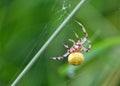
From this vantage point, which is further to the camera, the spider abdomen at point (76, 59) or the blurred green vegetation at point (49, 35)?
the blurred green vegetation at point (49, 35)

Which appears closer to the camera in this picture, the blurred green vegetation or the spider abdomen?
the spider abdomen

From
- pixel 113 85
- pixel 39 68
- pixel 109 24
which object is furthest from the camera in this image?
pixel 39 68

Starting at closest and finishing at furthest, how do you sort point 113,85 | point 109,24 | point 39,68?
point 113,85 → point 109,24 → point 39,68

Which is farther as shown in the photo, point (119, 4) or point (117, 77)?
point (119, 4)

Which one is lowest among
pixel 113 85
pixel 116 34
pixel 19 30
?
pixel 113 85

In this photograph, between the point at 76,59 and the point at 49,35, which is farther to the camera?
the point at 49,35

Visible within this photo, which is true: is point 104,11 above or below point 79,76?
above

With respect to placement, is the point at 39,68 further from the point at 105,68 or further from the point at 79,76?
the point at 105,68

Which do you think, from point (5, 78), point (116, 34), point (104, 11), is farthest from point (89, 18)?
point (5, 78)
